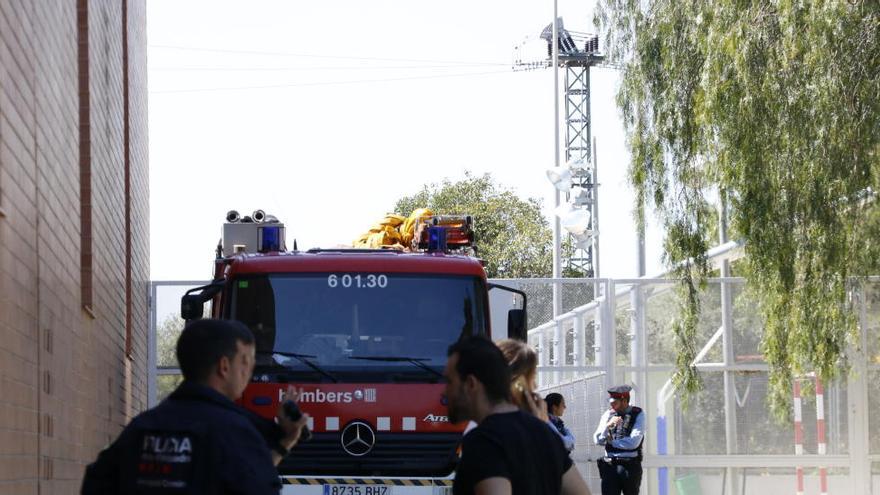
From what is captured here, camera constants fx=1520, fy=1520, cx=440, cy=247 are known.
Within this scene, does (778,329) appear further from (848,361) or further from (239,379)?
(239,379)

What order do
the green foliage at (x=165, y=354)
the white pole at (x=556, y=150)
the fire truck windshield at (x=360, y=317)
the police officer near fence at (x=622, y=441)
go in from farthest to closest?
the white pole at (x=556, y=150)
the green foliage at (x=165, y=354)
the police officer near fence at (x=622, y=441)
the fire truck windshield at (x=360, y=317)

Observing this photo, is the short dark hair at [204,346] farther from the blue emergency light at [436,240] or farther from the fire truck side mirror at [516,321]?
the blue emergency light at [436,240]

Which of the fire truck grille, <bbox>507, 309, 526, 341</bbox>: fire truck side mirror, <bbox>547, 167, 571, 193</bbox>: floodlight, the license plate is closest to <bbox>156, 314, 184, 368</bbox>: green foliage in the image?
the fire truck grille

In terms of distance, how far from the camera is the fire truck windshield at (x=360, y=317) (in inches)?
451

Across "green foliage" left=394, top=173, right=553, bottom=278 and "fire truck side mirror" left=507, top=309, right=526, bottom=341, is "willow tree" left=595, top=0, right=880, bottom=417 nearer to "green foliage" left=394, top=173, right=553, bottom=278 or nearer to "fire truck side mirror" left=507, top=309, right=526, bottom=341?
"fire truck side mirror" left=507, top=309, right=526, bottom=341

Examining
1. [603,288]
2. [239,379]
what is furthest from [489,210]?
[239,379]

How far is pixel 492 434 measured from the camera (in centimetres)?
499

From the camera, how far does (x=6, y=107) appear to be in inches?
285

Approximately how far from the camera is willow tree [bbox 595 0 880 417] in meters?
14.3

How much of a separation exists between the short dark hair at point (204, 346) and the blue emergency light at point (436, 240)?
846 cm

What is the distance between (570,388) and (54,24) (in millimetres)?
10567

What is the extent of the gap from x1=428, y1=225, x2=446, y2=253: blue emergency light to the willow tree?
402cm

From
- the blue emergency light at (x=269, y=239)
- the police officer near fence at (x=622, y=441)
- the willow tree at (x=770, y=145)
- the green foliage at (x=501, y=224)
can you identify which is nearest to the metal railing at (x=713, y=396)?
the willow tree at (x=770, y=145)

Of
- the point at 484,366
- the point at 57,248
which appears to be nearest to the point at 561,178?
the point at 57,248
